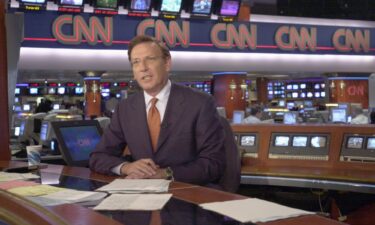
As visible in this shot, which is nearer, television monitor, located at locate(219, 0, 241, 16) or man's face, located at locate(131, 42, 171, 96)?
man's face, located at locate(131, 42, 171, 96)

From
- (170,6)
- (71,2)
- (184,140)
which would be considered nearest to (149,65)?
(184,140)

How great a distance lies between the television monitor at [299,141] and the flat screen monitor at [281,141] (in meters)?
0.06

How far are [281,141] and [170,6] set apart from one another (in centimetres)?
1112

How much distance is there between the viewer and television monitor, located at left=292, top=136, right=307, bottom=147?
4199 millimetres

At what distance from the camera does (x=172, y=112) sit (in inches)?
92.3

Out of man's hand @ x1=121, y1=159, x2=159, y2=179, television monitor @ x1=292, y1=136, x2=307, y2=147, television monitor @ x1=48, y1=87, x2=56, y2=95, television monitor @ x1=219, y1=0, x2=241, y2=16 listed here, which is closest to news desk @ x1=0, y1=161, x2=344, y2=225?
man's hand @ x1=121, y1=159, x2=159, y2=179

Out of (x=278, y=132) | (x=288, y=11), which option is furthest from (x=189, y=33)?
(x=288, y=11)

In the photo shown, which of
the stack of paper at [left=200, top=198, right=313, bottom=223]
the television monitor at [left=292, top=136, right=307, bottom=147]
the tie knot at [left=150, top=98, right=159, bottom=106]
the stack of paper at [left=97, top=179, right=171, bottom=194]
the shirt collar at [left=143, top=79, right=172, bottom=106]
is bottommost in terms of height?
the television monitor at [left=292, top=136, right=307, bottom=147]

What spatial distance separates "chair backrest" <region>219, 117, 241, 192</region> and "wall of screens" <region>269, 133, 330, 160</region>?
177 cm

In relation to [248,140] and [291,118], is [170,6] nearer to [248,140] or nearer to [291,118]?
[291,118]

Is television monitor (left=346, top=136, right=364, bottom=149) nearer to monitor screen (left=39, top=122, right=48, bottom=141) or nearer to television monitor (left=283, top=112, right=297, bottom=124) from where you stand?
monitor screen (left=39, top=122, right=48, bottom=141)

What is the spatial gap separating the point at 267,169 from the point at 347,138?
67 cm

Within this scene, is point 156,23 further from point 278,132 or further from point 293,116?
point 278,132

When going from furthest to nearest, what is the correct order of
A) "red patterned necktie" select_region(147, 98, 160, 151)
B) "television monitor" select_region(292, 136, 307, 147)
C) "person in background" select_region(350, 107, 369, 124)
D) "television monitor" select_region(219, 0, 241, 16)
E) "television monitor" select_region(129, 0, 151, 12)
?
"television monitor" select_region(219, 0, 241, 16)
"television monitor" select_region(129, 0, 151, 12)
"person in background" select_region(350, 107, 369, 124)
"television monitor" select_region(292, 136, 307, 147)
"red patterned necktie" select_region(147, 98, 160, 151)
